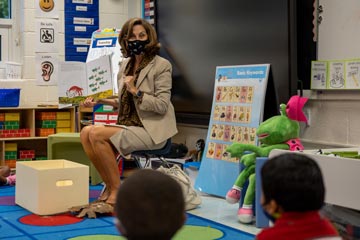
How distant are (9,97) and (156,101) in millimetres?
2106

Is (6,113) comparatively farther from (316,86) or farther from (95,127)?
(316,86)

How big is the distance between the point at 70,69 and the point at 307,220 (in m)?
3.94

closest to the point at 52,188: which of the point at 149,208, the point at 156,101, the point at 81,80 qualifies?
the point at 156,101

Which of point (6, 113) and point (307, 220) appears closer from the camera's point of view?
point (307, 220)

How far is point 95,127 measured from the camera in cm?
339

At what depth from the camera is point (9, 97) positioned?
4996mm

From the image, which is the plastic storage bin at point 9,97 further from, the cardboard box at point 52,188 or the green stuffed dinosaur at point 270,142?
the green stuffed dinosaur at point 270,142

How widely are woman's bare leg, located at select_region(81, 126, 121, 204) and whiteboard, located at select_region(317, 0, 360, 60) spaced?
134cm

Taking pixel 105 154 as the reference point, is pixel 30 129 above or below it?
above

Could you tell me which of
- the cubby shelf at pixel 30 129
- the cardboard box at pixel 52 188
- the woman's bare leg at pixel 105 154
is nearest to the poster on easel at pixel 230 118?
the woman's bare leg at pixel 105 154

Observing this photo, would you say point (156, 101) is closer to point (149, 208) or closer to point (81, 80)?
point (81, 80)

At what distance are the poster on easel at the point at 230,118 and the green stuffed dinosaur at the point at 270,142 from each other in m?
0.40

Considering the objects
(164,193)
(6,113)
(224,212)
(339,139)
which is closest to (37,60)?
(6,113)

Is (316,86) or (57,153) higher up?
(316,86)
